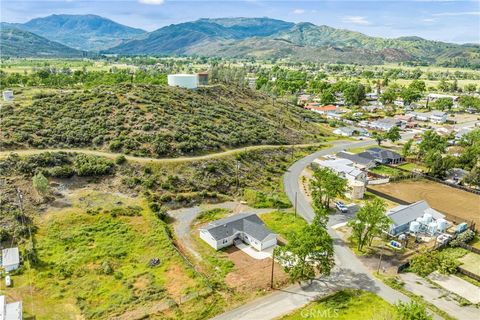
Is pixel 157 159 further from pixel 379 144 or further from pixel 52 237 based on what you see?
pixel 379 144

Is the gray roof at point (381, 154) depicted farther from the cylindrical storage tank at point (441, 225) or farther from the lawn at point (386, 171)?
the cylindrical storage tank at point (441, 225)

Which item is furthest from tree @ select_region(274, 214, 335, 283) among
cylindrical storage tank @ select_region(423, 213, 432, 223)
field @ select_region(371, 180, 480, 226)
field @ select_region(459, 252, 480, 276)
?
field @ select_region(371, 180, 480, 226)

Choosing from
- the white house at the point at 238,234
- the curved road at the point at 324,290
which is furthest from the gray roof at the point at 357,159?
the white house at the point at 238,234

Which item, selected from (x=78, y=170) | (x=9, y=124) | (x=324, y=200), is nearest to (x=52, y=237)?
(x=78, y=170)

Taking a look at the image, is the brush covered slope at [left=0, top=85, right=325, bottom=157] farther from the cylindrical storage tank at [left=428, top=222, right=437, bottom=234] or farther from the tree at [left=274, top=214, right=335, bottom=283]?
the cylindrical storage tank at [left=428, top=222, right=437, bottom=234]

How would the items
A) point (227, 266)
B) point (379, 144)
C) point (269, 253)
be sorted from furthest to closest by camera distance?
point (379, 144) → point (269, 253) → point (227, 266)
